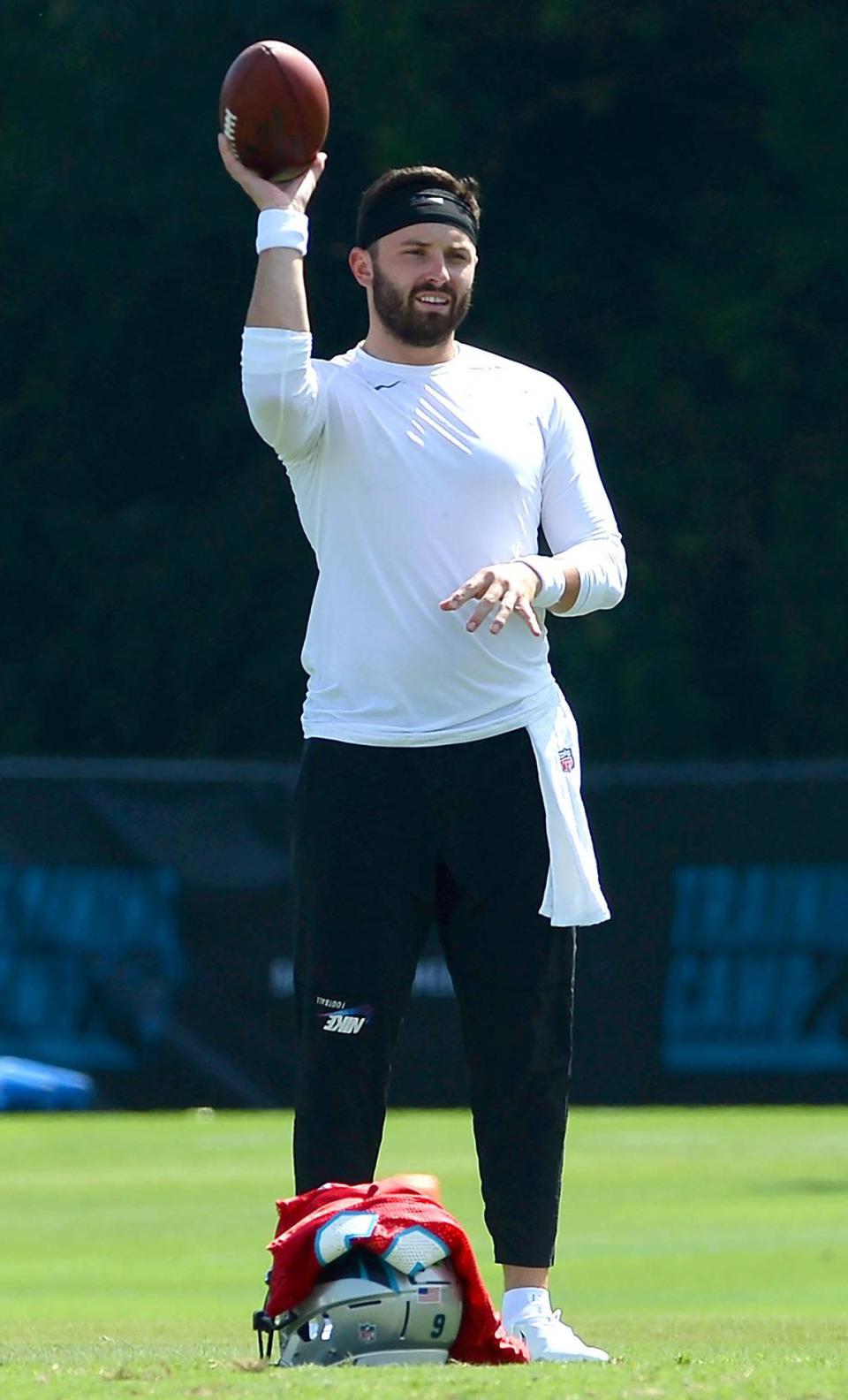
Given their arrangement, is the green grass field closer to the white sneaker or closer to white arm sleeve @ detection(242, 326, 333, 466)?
the white sneaker

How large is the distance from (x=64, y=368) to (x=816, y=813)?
41.0 ft

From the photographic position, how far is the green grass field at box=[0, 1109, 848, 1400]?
14.3ft

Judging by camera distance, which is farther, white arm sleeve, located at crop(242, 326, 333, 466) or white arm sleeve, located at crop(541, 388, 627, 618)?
white arm sleeve, located at crop(541, 388, 627, 618)

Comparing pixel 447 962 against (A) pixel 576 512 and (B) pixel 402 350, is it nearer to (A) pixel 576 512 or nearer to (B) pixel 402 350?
(A) pixel 576 512

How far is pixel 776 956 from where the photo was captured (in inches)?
613

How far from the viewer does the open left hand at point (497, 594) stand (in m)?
4.94

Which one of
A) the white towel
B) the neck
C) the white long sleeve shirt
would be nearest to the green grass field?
the white towel

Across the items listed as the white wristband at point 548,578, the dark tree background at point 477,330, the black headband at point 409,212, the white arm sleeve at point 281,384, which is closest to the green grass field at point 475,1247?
the white wristband at point 548,578

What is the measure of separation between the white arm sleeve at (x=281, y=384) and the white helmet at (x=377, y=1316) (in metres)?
1.55

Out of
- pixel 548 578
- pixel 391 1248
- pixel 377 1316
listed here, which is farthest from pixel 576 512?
pixel 377 1316

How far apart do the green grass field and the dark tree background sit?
825cm

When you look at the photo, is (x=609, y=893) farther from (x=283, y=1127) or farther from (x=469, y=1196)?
(x=469, y=1196)

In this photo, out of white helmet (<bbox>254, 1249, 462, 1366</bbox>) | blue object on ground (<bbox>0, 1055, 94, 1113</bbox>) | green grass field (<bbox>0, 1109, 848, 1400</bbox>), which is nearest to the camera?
green grass field (<bbox>0, 1109, 848, 1400</bbox>)

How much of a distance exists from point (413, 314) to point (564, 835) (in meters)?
1.06
